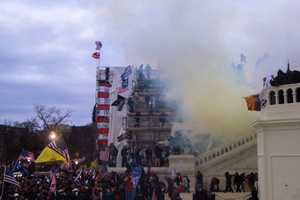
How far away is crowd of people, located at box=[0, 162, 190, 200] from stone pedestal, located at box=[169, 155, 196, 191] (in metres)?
0.51

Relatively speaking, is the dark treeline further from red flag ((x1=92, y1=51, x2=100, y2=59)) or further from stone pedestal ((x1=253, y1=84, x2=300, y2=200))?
stone pedestal ((x1=253, y1=84, x2=300, y2=200))

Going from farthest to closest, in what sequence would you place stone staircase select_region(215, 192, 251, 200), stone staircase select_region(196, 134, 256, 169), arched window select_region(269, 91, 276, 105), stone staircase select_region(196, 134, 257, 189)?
stone staircase select_region(196, 134, 256, 169) → stone staircase select_region(196, 134, 257, 189) → stone staircase select_region(215, 192, 251, 200) → arched window select_region(269, 91, 276, 105)

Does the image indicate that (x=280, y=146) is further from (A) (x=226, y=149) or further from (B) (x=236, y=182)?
(A) (x=226, y=149)

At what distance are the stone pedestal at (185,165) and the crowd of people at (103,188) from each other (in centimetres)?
51

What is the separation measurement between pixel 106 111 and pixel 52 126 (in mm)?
29575

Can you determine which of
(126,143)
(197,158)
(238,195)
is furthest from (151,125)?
(238,195)

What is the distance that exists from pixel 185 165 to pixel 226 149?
2.44 meters

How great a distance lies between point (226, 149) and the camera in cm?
2872

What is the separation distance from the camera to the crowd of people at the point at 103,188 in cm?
2306

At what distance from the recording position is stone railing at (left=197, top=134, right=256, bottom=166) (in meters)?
27.9

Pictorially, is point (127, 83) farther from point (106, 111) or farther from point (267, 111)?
point (267, 111)

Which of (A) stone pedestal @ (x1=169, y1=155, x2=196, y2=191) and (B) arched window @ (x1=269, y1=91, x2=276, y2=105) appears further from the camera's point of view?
(A) stone pedestal @ (x1=169, y1=155, x2=196, y2=191)

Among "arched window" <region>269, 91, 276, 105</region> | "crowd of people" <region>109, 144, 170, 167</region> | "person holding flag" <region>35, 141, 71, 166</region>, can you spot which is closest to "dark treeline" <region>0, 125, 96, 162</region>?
"crowd of people" <region>109, 144, 170, 167</region>

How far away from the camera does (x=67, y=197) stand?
74.7 feet
